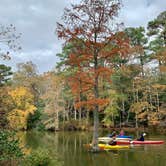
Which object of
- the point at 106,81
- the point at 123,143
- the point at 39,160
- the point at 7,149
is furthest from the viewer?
the point at 106,81

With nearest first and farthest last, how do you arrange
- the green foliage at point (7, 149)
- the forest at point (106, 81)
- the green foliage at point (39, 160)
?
the green foliage at point (7, 149)
the green foliage at point (39, 160)
the forest at point (106, 81)

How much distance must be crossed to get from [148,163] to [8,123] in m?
7.91

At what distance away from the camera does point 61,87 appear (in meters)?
47.8

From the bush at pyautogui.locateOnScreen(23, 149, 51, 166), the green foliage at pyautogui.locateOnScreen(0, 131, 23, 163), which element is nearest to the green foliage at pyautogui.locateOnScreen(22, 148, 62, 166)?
the bush at pyautogui.locateOnScreen(23, 149, 51, 166)

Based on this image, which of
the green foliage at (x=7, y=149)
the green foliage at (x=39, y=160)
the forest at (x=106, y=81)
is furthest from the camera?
the forest at (x=106, y=81)

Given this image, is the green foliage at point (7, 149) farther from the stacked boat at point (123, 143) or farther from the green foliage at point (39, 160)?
the stacked boat at point (123, 143)

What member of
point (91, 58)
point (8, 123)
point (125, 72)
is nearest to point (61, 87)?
point (125, 72)

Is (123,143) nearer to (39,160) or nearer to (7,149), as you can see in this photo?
(39,160)

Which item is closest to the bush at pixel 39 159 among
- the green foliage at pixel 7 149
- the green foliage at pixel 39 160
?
the green foliage at pixel 39 160

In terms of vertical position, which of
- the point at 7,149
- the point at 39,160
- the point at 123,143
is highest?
the point at 7,149

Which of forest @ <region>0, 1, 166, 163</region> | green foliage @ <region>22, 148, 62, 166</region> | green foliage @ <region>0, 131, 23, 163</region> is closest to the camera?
green foliage @ <region>0, 131, 23, 163</region>

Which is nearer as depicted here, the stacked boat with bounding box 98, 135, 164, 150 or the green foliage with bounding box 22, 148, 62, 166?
the green foliage with bounding box 22, 148, 62, 166

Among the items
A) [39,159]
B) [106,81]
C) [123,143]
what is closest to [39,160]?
[39,159]

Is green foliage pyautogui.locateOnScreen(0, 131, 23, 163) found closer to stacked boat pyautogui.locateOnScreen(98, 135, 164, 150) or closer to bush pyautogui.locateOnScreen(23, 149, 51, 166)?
bush pyautogui.locateOnScreen(23, 149, 51, 166)
